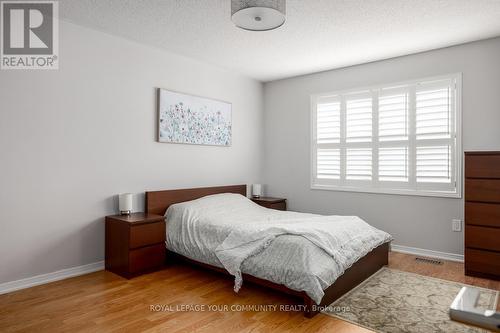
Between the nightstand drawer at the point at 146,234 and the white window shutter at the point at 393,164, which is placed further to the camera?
the white window shutter at the point at 393,164

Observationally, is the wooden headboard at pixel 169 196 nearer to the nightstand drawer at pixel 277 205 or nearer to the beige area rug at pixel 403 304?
the nightstand drawer at pixel 277 205

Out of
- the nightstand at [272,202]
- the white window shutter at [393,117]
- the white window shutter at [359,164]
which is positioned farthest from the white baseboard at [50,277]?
the white window shutter at [393,117]

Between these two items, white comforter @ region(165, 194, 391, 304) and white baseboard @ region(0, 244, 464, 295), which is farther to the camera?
white baseboard @ region(0, 244, 464, 295)

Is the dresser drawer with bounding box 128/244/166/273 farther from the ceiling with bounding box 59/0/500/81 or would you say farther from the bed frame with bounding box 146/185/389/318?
the ceiling with bounding box 59/0/500/81

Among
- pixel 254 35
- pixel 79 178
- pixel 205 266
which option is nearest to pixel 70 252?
pixel 79 178

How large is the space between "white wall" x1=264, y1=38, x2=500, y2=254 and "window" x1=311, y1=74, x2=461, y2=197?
0.11 meters

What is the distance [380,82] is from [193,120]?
253cm

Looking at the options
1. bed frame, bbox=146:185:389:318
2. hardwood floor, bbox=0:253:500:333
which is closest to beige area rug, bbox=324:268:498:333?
bed frame, bbox=146:185:389:318

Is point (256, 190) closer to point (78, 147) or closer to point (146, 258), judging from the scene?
point (146, 258)

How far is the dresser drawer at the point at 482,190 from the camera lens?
121 inches

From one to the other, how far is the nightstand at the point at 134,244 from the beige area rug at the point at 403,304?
5.96 ft

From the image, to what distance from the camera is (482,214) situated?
3.14 meters

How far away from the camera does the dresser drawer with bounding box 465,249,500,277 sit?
3088 mm

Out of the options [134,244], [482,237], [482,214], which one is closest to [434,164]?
[482,214]
